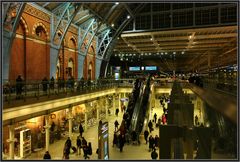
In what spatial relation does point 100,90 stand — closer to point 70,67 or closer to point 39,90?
point 70,67

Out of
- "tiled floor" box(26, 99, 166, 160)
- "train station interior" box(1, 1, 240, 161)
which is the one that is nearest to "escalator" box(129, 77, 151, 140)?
"train station interior" box(1, 1, 240, 161)

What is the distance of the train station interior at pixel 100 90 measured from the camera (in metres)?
10.4

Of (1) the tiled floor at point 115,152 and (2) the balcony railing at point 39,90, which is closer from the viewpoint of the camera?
(2) the balcony railing at point 39,90

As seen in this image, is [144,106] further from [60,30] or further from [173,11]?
[173,11]

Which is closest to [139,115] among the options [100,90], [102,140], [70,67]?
[100,90]

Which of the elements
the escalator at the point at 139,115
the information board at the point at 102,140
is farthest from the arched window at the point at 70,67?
the information board at the point at 102,140

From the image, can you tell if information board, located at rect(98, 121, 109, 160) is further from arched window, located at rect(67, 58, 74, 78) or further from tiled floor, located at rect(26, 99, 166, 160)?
arched window, located at rect(67, 58, 74, 78)

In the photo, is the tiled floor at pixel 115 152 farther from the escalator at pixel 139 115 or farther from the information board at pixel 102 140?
the information board at pixel 102 140

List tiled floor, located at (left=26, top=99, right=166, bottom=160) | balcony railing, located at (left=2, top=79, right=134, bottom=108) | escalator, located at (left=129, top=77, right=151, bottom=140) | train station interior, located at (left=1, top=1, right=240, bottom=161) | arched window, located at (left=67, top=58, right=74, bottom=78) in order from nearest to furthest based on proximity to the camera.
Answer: train station interior, located at (left=1, top=1, right=240, bottom=161)
balcony railing, located at (left=2, top=79, right=134, bottom=108)
tiled floor, located at (left=26, top=99, right=166, bottom=160)
escalator, located at (left=129, top=77, right=151, bottom=140)
arched window, located at (left=67, top=58, right=74, bottom=78)

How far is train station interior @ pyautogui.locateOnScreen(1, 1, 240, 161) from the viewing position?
34.3 ft

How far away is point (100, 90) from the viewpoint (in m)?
26.6

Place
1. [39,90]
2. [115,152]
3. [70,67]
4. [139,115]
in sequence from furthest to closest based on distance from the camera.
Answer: [70,67]
[139,115]
[115,152]
[39,90]

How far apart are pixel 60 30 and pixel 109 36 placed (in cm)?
1339

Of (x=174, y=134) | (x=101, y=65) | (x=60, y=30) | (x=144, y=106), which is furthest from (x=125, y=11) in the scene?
(x=174, y=134)
